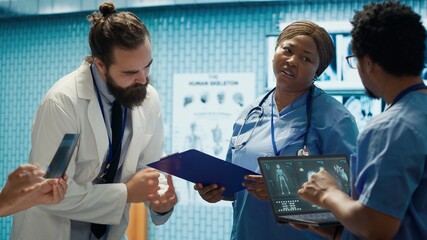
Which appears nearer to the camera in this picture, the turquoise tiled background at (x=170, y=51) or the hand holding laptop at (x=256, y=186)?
the hand holding laptop at (x=256, y=186)

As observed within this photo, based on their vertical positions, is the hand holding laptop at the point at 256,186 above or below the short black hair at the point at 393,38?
below

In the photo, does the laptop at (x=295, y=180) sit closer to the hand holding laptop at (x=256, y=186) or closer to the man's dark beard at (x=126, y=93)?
the hand holding laptop at (x=256, y=186)

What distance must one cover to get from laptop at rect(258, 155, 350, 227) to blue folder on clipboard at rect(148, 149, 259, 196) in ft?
0.60

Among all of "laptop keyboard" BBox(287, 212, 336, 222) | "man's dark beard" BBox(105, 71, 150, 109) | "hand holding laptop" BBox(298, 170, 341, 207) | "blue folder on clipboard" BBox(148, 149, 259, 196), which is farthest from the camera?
"man's dark beard" BBox(105, 71, 150, 109)

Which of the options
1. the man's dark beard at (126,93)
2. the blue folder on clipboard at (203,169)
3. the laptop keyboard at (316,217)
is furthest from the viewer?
the man's dark beard at (126,93)

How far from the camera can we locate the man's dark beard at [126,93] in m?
2.30

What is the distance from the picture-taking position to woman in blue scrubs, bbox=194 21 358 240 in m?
2.15

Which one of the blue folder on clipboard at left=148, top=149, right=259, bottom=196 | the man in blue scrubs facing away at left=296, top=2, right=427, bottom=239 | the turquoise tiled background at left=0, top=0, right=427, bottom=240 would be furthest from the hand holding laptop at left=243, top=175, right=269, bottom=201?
the turquoise tiled background at left=0, top=0, right=427, bottom=240

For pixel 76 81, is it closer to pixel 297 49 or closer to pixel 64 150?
pixel 64 150

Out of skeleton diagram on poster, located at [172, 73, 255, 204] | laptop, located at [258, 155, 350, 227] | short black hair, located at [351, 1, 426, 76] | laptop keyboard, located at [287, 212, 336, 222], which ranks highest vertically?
short black hair, located at [351, 1, 426, 76]

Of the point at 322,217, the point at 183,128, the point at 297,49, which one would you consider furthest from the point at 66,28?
the point at 322,217

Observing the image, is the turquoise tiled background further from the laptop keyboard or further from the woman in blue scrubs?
the laptop keyboard

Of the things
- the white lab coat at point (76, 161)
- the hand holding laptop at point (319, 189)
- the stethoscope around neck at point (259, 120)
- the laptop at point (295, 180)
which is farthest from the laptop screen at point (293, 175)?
the white lab coat at point (76, 161)

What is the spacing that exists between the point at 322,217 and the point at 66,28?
330 cm
